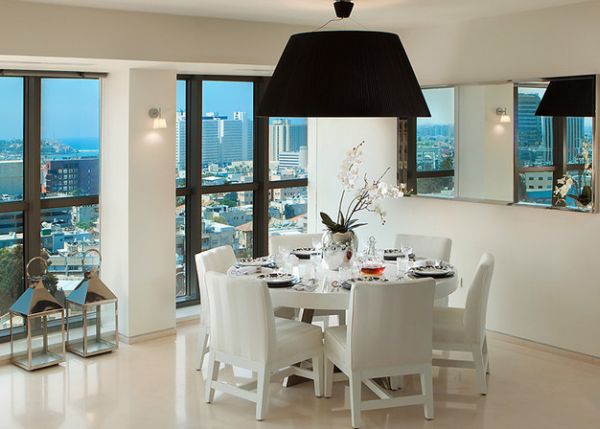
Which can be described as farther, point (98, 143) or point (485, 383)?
point (98, 143)

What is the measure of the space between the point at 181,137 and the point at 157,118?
3.31 feet

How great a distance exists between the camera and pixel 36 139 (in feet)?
21.0

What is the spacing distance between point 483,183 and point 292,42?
259 cm

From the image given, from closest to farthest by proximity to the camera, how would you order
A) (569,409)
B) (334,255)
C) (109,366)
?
(569,409), (334,255), (109,366)

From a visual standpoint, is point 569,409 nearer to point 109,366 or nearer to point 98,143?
point 109,366

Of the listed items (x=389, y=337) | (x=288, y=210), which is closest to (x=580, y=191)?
(x=389, y=337)

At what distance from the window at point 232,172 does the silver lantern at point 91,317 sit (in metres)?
1.03

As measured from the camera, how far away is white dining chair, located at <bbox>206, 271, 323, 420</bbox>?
4.81 meters

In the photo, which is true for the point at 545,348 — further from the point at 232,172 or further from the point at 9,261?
the point at 9,261

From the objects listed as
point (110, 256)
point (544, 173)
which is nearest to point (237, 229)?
point (110, 256)

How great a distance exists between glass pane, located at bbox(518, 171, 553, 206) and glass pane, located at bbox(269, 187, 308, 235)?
8.39 ft

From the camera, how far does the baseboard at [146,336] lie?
21.4ft

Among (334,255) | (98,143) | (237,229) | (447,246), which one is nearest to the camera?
(334,255)

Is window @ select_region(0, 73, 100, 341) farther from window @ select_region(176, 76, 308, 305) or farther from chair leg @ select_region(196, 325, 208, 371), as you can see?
chair leg @ select_region(196, 325, 208, 371)
